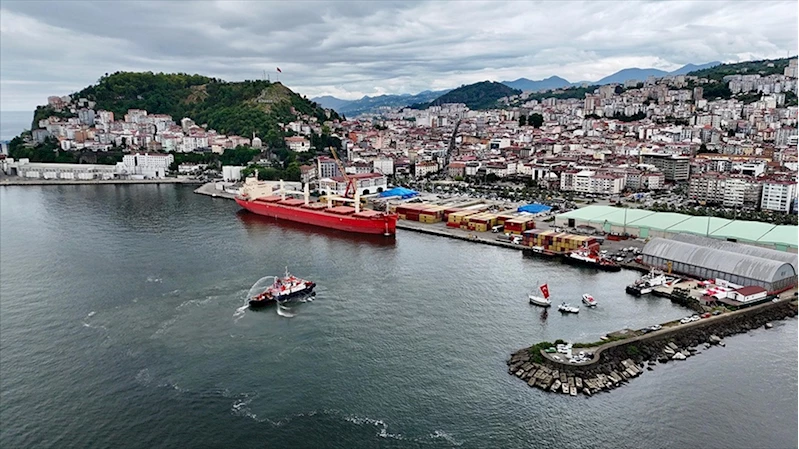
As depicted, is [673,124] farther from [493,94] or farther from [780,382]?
[493,94]

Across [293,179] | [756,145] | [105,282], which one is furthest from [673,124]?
[105,282]

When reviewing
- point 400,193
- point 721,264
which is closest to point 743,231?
point 721,264

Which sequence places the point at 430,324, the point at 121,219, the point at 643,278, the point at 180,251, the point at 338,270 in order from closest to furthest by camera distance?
the point at 430,324 → the point at 643,278 → the point at 338,270 → the point at 180,251 → the point at 121,219

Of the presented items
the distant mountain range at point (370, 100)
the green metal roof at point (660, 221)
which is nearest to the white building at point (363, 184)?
the green metal roof at point (660, 221)

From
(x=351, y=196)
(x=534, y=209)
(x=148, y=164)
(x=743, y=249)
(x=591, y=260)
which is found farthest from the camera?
(x=148, y=164)

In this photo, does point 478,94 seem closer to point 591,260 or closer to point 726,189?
point 726,189

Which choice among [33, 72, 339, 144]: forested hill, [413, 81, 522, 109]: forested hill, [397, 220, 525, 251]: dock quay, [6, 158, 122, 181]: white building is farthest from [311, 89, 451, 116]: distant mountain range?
[397, 220, 525, 251]: dock quay
